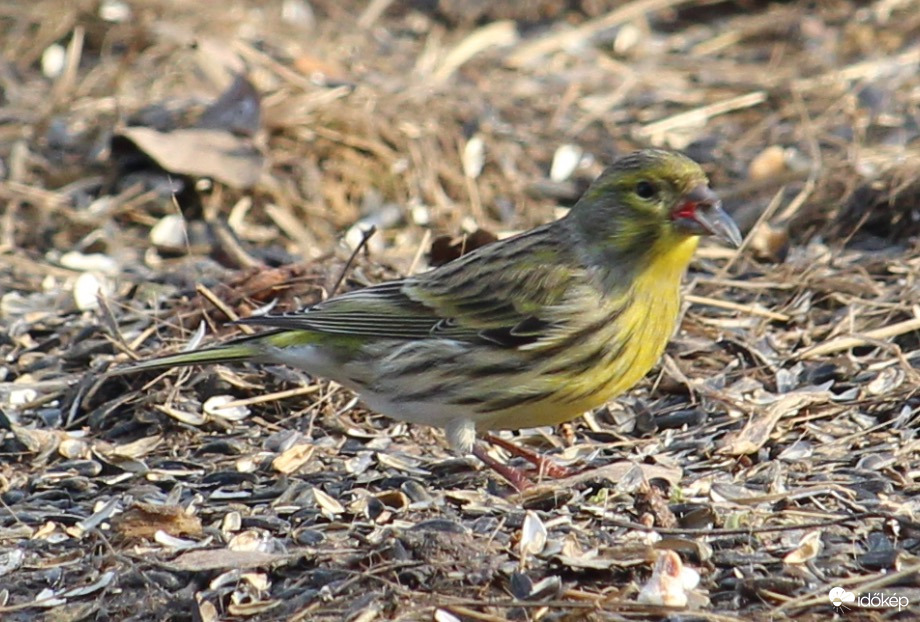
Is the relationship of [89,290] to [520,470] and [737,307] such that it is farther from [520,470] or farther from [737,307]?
[737,307]

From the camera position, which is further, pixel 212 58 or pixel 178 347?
pixel 212 58

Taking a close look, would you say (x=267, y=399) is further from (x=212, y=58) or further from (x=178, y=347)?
(x=212, y=58)

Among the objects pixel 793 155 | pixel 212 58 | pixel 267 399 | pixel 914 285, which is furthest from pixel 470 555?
pixel 212 58

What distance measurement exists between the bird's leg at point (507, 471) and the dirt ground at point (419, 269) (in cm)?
8

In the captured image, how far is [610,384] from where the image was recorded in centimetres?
509

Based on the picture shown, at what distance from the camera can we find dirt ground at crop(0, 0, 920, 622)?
4340 millimetres

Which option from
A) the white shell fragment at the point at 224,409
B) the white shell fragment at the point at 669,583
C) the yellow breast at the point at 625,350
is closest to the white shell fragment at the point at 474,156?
the white shell fragment at the point at 224,409

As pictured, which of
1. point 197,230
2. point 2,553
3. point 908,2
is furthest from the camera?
point 908,2

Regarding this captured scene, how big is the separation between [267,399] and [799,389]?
2.08 meters

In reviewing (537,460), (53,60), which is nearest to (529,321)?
(537,460)

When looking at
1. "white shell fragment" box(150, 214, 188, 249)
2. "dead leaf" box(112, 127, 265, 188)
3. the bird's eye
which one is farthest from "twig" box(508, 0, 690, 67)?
the bird's eye

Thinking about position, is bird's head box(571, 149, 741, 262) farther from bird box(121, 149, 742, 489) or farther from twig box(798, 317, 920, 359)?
twig box(798, 317, 920, 359)

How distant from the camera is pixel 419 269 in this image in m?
7.16

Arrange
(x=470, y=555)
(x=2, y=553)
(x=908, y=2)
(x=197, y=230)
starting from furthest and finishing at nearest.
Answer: (x=908, y=2) < (x=197, y=230) < (x=2, y=553) < (x=470, y=555)
